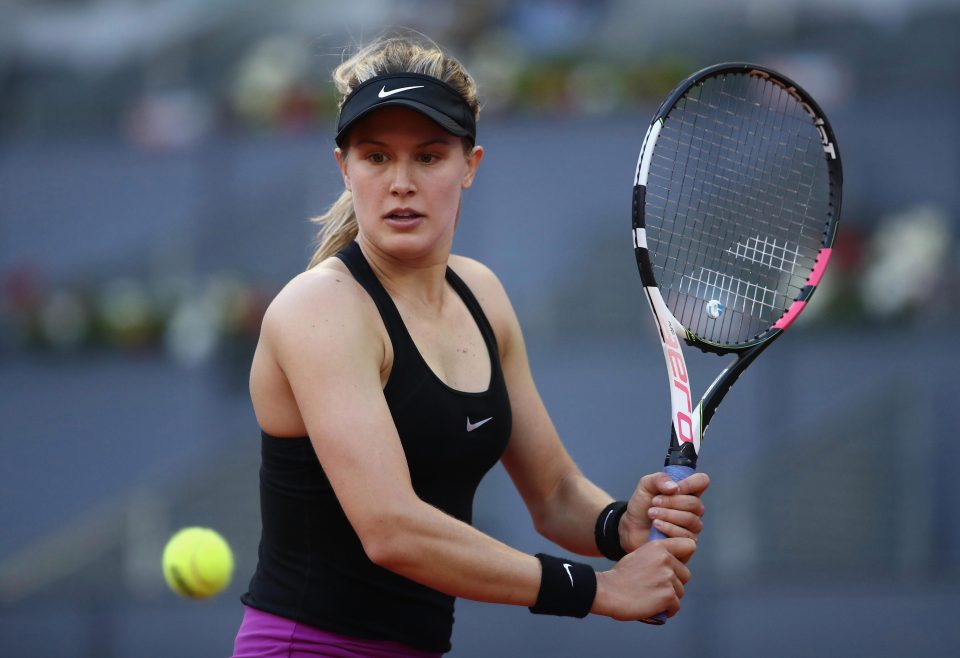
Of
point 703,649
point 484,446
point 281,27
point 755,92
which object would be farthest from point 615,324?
point 484,446

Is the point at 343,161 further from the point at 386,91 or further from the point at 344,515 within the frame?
the point at 344,515

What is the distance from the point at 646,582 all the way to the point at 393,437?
23.5 inches

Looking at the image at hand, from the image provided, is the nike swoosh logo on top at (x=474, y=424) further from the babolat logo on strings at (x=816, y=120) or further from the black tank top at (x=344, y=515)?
the babolat logo on strings at (x=816, y=120)

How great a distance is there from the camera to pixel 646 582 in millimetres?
2654

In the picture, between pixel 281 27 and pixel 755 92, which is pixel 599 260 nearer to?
pixel 755 92

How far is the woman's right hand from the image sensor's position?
8.62 feet

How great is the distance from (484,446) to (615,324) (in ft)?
18.0

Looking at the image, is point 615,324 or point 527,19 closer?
point 615,324

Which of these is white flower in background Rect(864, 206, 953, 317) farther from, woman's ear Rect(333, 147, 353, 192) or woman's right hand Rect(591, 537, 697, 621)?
woman's ear Rect(333, 147, 353, 192)

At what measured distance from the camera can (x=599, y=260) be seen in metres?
8.20

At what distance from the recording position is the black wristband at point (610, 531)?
2910 mm

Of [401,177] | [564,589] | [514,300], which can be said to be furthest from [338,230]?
[514,300]

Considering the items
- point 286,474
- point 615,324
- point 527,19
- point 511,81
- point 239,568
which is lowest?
point 286,474

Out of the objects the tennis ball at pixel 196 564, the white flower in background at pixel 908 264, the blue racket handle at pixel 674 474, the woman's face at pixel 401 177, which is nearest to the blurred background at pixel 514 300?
the white flower in background at pixel 908 264
